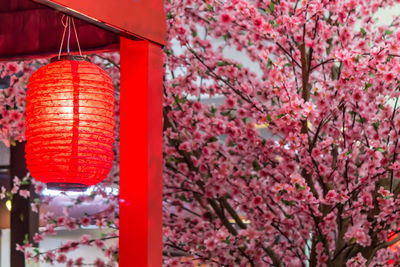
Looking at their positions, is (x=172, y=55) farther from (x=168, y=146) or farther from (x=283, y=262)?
(x=283, y=262)

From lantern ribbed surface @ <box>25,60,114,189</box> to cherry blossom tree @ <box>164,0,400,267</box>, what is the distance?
1294 millimetres

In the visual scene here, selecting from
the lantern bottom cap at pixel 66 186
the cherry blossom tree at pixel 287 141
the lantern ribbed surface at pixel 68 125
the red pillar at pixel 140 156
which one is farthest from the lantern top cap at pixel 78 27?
the cherry blossom tree at pixel 287 141

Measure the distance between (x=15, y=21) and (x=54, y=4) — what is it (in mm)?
1146

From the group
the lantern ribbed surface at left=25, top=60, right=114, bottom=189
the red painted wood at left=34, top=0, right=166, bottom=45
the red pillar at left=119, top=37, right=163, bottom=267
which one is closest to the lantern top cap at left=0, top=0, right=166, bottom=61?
the red painted wood at left=34, top=0, right=166, bottom=45

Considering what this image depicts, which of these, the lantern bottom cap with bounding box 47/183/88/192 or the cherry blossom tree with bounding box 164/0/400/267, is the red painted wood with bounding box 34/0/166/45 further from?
the cherry blossom tree with bounding box 164/0/400/267

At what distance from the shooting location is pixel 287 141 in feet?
12.4

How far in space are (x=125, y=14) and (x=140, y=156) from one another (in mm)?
562

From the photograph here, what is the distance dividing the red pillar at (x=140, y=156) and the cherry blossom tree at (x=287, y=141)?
3.82 feet

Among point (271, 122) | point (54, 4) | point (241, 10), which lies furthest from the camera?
point (271, 122)

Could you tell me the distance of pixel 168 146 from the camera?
4.47 metres

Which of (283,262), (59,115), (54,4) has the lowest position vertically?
(283,262)

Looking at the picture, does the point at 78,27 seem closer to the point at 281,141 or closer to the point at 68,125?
the point at 68,125

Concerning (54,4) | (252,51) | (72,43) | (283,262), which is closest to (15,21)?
(72,43)

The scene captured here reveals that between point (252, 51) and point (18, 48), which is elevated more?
point (252, 51)
